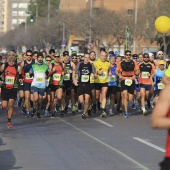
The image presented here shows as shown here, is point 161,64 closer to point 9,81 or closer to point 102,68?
point 102,68

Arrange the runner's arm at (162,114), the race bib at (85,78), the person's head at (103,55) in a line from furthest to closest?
the person's head at (103,55) → the race bib at (85,78) → the runner's arm at (162,114)

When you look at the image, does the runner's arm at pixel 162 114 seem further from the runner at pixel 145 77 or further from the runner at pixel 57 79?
the runner at pixel 145 77

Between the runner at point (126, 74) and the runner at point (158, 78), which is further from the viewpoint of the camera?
the runner at point (158, 78)

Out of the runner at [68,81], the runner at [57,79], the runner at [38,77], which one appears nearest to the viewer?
the runner at [38,77]

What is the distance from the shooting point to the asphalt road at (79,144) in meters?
11.6

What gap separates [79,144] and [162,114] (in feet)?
28.5

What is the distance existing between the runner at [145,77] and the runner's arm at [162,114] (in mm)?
16430

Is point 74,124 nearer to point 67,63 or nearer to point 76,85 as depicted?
point 76,85

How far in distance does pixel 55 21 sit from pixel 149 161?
75596 millimetres

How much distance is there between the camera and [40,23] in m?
99.0

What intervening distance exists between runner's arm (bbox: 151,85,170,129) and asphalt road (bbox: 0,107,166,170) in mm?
5453

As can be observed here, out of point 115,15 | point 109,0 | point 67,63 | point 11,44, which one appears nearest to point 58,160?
point 67,63

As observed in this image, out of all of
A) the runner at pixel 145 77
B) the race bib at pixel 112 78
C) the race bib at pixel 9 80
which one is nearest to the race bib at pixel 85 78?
the race bib at pixel 112 78

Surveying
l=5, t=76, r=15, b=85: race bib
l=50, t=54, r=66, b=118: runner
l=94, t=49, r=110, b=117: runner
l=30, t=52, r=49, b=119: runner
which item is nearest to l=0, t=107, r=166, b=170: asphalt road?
l=30, t=52, r=49, b=119: runner
